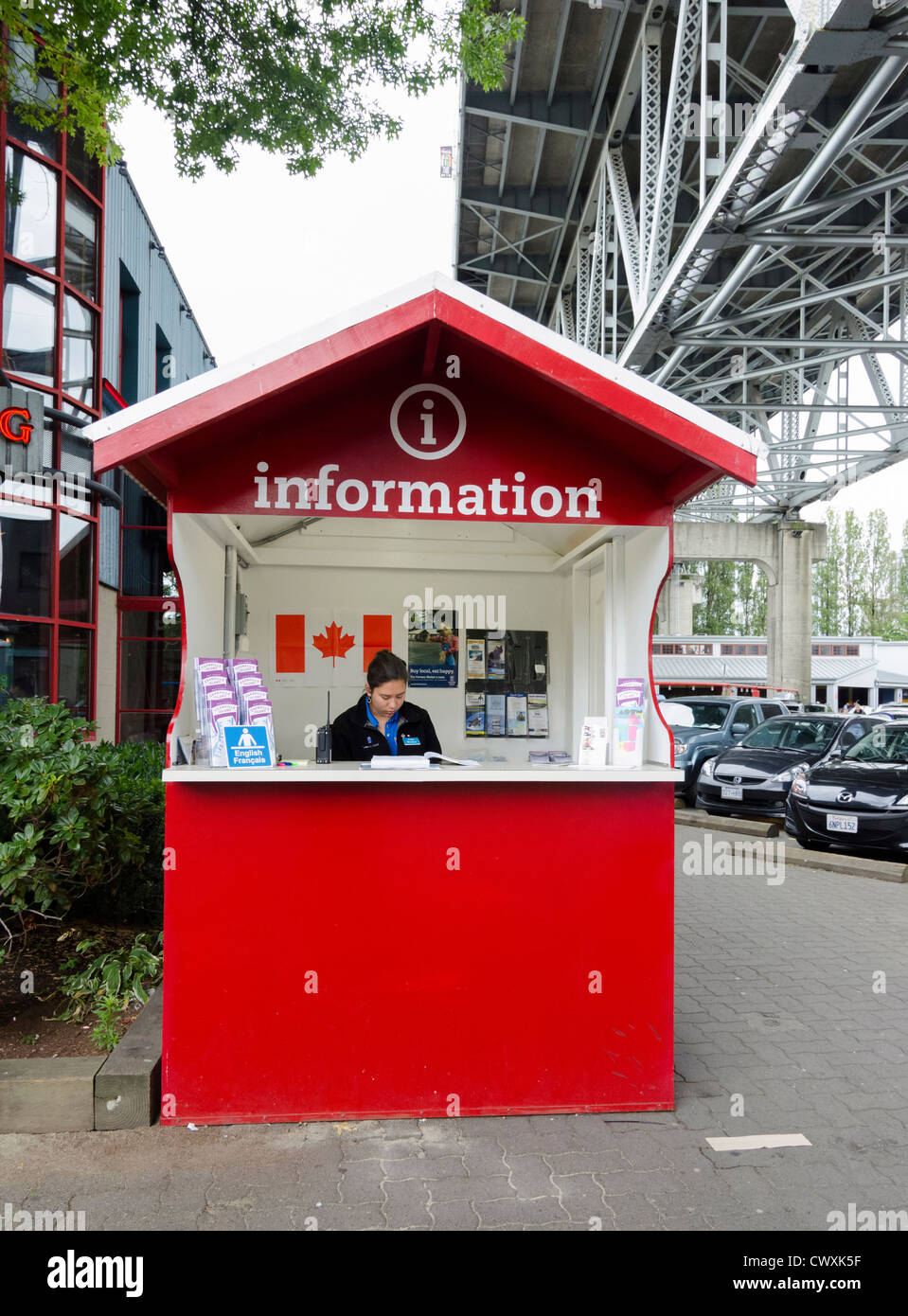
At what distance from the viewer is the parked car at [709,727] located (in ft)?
53.4

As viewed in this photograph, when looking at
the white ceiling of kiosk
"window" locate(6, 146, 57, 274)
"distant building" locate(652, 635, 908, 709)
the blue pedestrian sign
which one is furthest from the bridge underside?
"distant building" locate(652, 635, 908, 709)

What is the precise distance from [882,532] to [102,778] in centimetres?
6958

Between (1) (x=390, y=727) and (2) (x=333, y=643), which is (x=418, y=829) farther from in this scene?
(2) (x=333, y=643)

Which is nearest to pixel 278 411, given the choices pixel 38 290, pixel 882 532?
pixel 38 290

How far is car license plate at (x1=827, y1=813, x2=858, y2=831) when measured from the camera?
1090 centimetres

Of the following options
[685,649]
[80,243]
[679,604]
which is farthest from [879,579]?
[80,243]

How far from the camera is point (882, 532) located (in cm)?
6612

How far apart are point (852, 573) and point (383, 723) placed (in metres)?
67.8

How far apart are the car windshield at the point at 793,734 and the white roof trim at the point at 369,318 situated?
1148cm

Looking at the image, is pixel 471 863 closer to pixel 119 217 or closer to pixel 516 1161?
pixel 516 1161

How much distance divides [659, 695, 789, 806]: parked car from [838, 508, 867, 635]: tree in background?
53.0m

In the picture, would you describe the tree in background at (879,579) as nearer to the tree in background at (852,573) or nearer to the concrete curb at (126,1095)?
the tree in background at (852,573)

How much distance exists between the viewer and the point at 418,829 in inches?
165

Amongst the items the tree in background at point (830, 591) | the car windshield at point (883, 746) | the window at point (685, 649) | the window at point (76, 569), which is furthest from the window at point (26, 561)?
the tree in background at point (830, 591)
